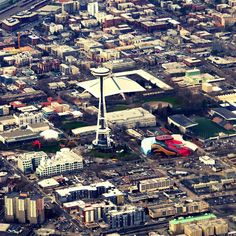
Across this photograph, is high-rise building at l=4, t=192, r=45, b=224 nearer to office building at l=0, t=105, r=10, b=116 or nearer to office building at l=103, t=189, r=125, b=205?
office building at l=103, t=189, r=125, b=205

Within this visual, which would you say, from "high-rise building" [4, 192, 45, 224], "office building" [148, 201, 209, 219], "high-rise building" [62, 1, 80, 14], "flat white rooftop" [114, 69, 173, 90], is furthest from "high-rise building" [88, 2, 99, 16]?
"high-rise building" [4, 192, 45, 224]

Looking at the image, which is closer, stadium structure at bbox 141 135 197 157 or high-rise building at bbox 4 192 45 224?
high-rise building at bbox 4 192 45 224

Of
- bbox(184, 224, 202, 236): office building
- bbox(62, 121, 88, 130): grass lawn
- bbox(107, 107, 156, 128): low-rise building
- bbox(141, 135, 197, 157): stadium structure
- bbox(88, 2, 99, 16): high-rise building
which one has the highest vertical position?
bbox(184, 224, 202, 236): office building

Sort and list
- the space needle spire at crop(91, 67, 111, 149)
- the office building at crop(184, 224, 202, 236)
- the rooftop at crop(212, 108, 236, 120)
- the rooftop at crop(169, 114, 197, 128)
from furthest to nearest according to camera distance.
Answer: the rooftop at crop(212, 108, 236, 120) → the rooftop at crop(169, 114, 197, 128) → the space needle spire at crop(91, 67, 111, 149) → the office building at crop(184, 224, 202, 236)

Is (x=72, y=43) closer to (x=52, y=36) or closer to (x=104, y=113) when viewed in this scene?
(x=52, y=36)

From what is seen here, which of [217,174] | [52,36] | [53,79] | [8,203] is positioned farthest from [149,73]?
[8,203]

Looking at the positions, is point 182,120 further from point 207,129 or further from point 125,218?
point 125,218

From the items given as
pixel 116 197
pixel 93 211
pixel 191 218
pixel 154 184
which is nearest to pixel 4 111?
pixel 154 184
